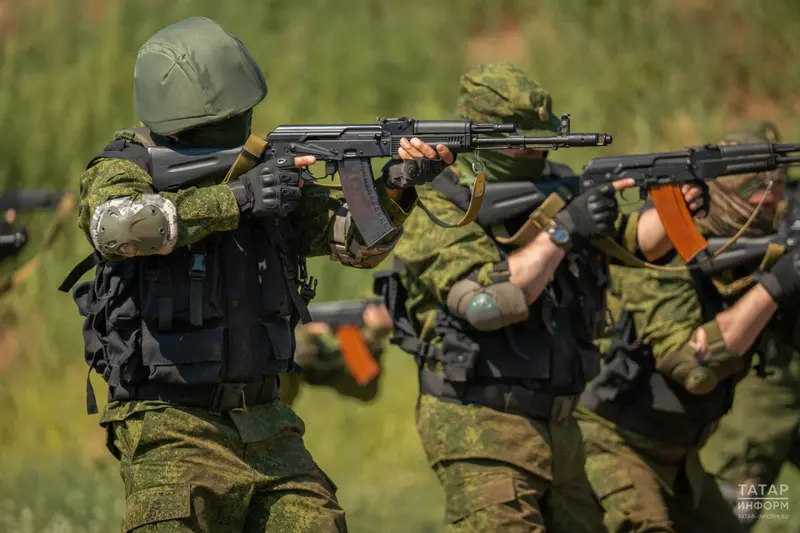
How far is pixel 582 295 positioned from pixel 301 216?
1647 millimetres

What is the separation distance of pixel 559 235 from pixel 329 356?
3.37 metres

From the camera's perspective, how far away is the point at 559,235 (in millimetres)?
6504

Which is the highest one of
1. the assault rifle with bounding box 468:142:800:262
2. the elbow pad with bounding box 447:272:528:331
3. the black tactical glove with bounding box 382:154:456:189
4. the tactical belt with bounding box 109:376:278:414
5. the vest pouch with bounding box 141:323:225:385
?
the assault rifle with bounding box 468:142:800:262

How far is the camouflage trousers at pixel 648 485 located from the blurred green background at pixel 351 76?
458cm

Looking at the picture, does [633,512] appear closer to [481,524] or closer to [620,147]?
[481,524]

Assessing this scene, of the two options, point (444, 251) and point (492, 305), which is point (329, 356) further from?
point (492, 305)

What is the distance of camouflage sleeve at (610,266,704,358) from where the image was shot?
7.17m

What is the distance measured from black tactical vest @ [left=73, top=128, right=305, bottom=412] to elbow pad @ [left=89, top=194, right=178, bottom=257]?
0.72 ft

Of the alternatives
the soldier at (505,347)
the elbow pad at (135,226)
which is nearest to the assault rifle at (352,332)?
the soldier at (505,347)

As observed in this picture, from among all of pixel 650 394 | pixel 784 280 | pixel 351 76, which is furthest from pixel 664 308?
pixel 351 76

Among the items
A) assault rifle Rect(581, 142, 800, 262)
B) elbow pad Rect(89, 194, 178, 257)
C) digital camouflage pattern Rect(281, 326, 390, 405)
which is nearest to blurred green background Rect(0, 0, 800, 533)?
digital camouflage pattern Rect(281, 326, 390, 405)

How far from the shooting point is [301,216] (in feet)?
18.4

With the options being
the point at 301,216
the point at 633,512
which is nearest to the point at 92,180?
the point at 301,216

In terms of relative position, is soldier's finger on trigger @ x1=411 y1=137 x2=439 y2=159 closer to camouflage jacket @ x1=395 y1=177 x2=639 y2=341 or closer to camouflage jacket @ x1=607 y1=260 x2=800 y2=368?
camouflage jacket @ x1=395 y1=177 x2=639 y2=341
